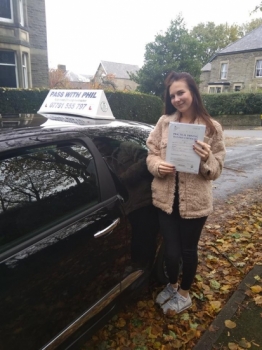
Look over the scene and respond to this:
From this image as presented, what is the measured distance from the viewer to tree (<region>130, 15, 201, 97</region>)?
24.5 m

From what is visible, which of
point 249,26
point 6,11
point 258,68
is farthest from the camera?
point 249,26

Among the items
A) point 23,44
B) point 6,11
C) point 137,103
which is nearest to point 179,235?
point 137,103

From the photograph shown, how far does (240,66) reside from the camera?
115ft

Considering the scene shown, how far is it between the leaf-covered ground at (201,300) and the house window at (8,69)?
17166 mm

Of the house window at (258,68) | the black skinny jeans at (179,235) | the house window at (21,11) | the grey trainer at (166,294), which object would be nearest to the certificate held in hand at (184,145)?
the black skinny jeans at (179,235)

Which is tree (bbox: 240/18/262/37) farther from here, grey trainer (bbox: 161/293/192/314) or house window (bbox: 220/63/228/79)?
grey trainer (bbox: 161/293/192/314)

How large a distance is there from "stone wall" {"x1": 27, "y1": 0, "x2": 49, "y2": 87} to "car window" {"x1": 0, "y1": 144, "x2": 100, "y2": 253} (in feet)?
64.8

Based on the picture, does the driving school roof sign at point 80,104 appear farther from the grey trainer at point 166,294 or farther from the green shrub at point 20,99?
the green shrub at point 20,99

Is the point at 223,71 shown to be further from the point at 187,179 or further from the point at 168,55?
the point at 187,179

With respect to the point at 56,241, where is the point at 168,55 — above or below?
above

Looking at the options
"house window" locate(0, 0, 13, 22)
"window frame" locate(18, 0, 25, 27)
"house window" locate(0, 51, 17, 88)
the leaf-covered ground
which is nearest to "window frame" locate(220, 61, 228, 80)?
"window frame" locate(18, 0, 25, 27)

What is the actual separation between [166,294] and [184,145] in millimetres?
1396

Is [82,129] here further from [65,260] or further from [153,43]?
[153,43]

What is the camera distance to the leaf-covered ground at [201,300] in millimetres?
2227
